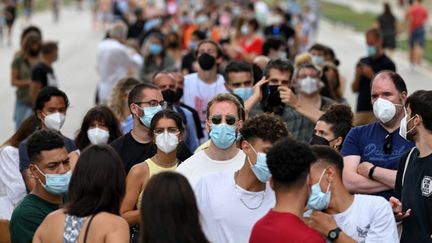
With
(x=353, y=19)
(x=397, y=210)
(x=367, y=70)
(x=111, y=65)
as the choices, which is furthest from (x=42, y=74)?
(x=353, y=19)

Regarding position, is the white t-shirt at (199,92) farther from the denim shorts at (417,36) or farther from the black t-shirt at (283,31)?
the denim shorts at (417,36)

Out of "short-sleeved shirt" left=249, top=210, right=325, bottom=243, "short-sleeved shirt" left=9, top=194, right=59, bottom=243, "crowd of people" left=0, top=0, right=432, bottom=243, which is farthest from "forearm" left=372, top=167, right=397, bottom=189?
"short-sleeved shirt" left=9, top=194, right=59, bottom=243

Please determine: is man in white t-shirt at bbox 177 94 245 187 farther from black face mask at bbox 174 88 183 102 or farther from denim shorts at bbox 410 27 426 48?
denim shorts at bbox 410 27 426 48

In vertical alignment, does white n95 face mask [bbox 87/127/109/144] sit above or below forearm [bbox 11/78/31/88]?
above

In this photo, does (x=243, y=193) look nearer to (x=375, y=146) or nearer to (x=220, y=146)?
(x=220, y=146)

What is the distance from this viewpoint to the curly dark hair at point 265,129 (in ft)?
23.9

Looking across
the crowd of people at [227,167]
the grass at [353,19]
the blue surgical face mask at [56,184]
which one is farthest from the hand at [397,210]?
the grass at [353,19]

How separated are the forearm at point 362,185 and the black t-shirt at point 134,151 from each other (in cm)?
140

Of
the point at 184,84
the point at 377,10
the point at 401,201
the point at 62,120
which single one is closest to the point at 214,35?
the point at 184,84

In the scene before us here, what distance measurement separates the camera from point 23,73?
15.7m

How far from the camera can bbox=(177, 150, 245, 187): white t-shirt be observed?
7941mm

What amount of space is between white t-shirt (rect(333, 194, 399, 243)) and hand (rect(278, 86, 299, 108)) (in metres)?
3.69

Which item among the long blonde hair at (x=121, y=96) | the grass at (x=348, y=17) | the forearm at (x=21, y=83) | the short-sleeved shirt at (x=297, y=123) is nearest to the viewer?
the short-sleeved shirt at (x=297, y=123)

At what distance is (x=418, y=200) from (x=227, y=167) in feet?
Answer: 4.49
